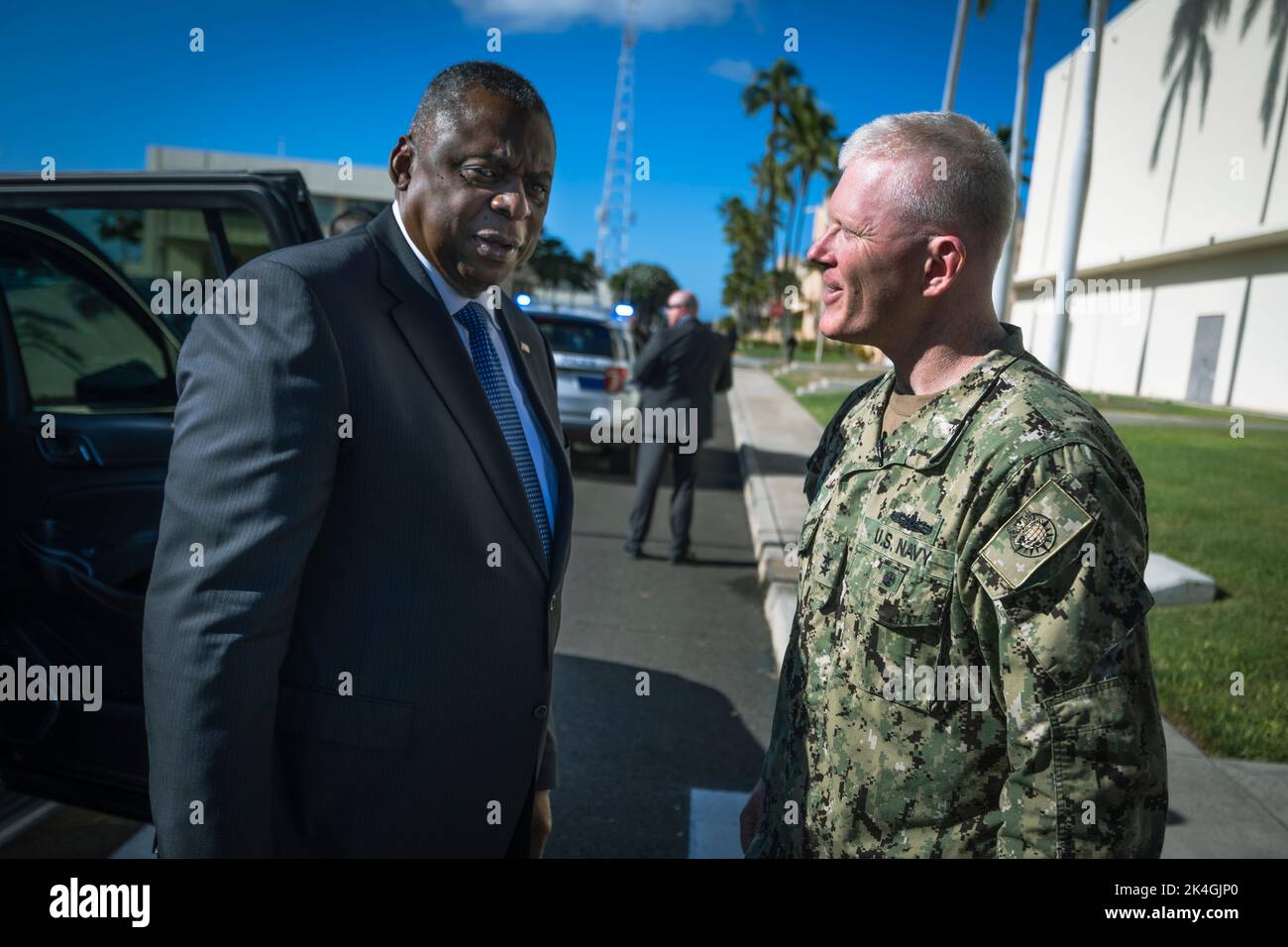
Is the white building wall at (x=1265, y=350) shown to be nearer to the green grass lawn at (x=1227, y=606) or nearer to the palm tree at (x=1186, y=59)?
the palm tree at (x=1186, y=59)

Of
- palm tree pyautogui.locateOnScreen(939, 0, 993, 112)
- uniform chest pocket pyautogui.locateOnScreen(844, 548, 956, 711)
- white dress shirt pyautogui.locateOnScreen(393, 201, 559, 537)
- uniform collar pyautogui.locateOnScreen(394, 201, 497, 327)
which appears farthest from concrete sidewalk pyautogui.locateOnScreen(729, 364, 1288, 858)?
palm tree pyautogui.locateOnScreen(939, 0, 993, 112)

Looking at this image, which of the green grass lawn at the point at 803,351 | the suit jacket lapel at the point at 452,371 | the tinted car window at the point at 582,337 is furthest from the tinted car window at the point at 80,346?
the green grass lawn at the point at 803,351

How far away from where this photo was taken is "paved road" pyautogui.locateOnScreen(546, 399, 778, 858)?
144 inches

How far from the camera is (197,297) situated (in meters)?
2.83

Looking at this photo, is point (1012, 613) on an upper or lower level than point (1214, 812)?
upper

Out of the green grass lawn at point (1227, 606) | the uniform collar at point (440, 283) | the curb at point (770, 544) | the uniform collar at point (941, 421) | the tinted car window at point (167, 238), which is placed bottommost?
the curb at point (770, 544)

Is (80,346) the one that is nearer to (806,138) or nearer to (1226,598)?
(1226,598)

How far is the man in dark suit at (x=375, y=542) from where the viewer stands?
140 centimetres

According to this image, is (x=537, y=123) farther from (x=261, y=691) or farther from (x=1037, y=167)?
(x=1037, y=167)

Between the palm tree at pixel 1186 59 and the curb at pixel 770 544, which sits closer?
the curb at pixel 770 544

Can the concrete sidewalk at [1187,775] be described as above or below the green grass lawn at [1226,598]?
below
